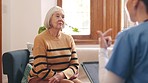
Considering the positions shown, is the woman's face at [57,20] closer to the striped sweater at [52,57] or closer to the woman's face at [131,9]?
the striped sweater at [52,57]

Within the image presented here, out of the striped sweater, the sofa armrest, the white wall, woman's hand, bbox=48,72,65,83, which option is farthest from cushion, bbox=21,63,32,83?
the white wall

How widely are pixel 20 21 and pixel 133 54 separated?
10.3 ft

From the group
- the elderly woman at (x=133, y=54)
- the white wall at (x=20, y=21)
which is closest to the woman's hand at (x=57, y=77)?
the elderly woman at (x=133, y=54)

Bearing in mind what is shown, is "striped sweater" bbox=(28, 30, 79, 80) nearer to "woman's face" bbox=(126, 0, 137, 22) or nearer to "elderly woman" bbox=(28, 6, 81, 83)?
"elderly woman" bbox=(28, 6, 81, 83)

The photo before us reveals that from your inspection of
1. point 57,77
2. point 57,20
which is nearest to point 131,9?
point 57,77

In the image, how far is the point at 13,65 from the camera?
2.46m

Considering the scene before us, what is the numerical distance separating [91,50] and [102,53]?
222cm

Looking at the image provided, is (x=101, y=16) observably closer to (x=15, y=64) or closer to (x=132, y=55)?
(x=15, y=64)

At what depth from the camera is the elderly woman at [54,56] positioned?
2230mm

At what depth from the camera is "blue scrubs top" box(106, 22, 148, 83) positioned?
84 cm

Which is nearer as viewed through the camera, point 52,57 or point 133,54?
point 133,54

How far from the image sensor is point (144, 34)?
840mm

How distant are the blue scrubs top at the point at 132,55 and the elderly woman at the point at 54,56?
1354mm

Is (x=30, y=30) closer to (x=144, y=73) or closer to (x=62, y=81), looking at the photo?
(x=62, y=81)
